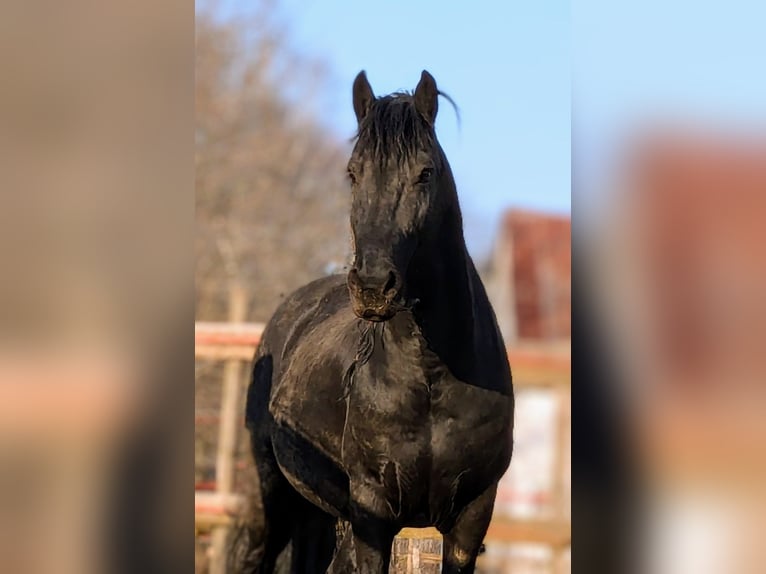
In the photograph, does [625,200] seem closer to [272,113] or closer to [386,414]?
[386,414]

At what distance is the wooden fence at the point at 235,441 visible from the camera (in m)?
6.14

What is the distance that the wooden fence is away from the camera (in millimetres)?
6145

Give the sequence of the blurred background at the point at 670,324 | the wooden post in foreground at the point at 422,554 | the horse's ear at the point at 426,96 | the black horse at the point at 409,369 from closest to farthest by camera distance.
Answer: the blurred background at the point at 670,324, the black horse at the point at 409,369, the horse's ear at the point at 426,96, the wooden post in foreground at the point at 422,554

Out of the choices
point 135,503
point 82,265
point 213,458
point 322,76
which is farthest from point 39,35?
point 322,76

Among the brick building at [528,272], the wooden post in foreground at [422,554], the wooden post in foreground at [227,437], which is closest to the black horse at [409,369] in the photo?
the wooden post in foreground at [422,554]

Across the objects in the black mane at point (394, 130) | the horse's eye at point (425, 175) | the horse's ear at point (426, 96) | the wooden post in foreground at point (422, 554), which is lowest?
the wooden post in foreground at point (422, 554)

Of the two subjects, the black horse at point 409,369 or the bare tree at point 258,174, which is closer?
the black horse at point 409,369

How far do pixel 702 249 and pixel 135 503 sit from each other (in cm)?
104

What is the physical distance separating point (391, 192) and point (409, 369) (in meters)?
0.62

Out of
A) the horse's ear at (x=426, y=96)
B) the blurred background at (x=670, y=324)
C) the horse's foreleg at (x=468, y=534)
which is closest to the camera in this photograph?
the blurred background at (x=670, y=324)

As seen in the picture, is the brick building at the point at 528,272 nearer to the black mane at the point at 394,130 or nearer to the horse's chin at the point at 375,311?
the black mane at the point at 394,130

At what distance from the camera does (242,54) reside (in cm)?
1066

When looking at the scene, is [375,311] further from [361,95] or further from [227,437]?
[227,437]

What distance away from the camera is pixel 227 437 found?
636 centimetres
